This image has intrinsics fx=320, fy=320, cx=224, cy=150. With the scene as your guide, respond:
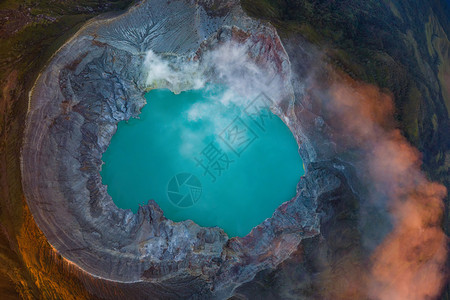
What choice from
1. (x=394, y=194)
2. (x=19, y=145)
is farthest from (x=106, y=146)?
(x=394, y=194)

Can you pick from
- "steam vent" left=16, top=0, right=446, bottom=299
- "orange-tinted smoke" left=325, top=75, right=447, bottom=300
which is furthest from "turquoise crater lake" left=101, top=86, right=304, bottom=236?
"orange-tinted smoke" left=325, top=75, right=447, bottom=300

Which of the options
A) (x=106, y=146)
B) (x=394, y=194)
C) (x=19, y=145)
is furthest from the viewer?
(x=106, y=146)

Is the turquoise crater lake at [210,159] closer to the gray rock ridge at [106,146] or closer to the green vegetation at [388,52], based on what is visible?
the gray rock ridge at [106,146]

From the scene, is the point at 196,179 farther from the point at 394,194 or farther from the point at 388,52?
the point at 388,52

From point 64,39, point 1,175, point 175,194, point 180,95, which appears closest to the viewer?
point 1,175

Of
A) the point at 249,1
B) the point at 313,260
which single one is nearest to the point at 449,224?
the point at 313,260

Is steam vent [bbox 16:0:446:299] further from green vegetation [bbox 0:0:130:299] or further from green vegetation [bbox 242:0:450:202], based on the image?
green vegetation [bbox 242:0:450:202]

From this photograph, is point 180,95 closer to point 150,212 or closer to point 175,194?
point 175,194
